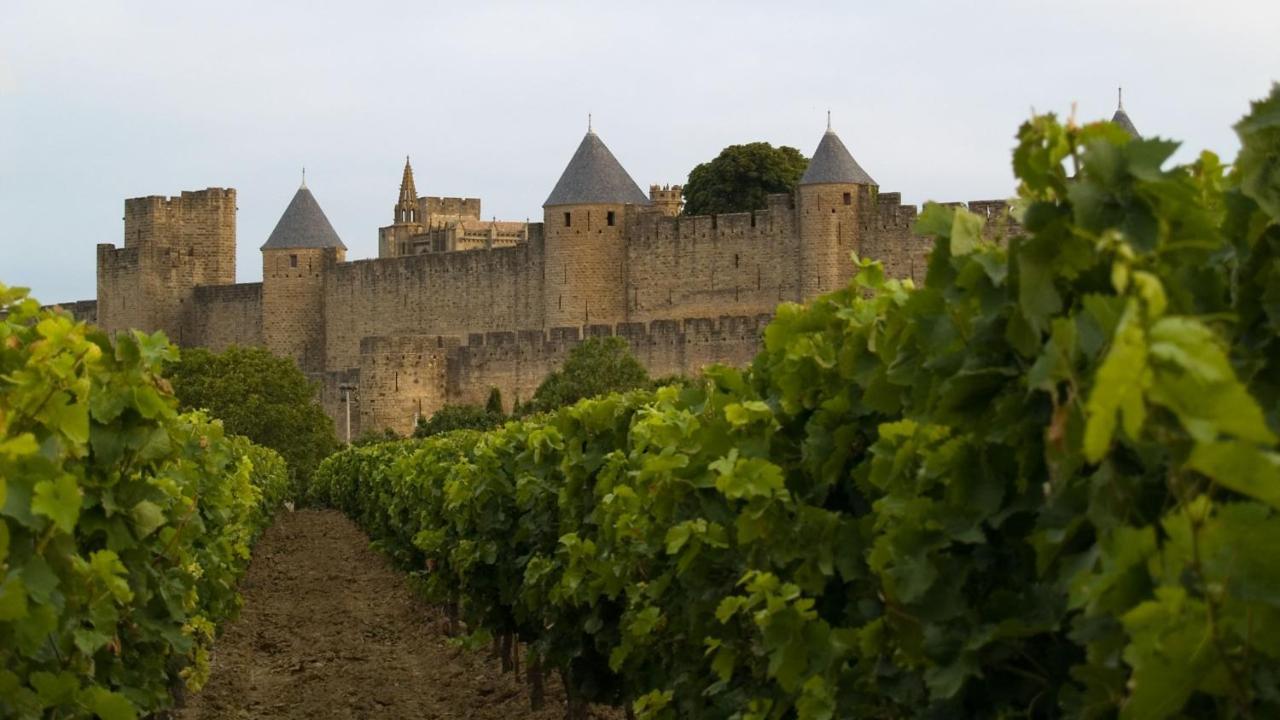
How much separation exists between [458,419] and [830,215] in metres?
8.40

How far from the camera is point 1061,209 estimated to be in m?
2.95

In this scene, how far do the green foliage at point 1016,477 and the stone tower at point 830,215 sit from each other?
3401 cm

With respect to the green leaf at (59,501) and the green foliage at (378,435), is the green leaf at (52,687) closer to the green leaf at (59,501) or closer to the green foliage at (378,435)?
the green leaf at (59,501)

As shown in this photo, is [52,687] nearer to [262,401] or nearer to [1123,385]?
[1123,385]

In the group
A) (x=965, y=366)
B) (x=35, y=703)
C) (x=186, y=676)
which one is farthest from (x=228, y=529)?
(x=965, y=366)

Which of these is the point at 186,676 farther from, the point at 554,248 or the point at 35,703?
the point at 554,248

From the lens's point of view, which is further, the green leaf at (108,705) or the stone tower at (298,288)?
the stone tower at (298,288)

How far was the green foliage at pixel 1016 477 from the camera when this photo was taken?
2.34 m

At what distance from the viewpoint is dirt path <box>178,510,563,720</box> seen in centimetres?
970

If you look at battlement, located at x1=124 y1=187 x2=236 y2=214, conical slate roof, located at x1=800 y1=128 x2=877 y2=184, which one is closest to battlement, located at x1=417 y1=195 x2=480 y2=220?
battlement, located at x1=124 y1=187 x2=236 y2=214

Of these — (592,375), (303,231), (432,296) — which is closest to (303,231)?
(303,231)

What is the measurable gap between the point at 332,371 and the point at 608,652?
42.5 meters

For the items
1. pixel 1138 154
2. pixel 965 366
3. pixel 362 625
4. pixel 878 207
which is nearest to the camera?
pixel 1138 154

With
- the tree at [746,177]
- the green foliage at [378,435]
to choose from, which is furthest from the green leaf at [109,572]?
the tree at [746,177]
